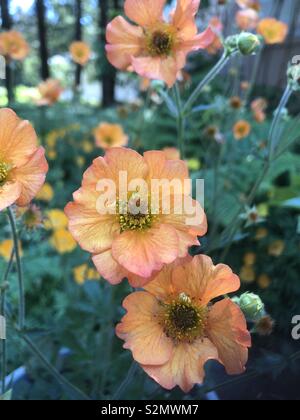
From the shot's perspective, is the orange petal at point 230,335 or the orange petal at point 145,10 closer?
the orange petal at point 230,335

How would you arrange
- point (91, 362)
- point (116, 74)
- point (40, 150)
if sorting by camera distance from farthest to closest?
point (116, 74)
point (91, 362)
point (40, 150)

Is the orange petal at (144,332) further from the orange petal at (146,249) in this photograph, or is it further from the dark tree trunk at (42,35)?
the dark tree trunk at (42,35)

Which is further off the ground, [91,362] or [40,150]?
[40,150]

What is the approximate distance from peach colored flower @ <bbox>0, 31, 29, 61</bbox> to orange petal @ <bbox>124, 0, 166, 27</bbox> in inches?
48.6

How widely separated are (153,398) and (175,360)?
14.1 inches

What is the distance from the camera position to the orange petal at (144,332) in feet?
2.00

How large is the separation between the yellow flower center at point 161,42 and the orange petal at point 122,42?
1.3 inches

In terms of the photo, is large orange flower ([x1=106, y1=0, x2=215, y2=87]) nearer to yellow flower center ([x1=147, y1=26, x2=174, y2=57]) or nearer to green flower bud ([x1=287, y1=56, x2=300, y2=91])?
yellow flower center ([x1=147, y1=26, x2=174, y2=57])

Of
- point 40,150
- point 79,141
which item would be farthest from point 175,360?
point 79,141

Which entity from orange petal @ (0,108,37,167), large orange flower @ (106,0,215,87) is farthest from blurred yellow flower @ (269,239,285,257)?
orange petal @ (0,108,37,167)

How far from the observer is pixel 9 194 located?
605 millimetres

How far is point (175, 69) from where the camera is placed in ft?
2.80

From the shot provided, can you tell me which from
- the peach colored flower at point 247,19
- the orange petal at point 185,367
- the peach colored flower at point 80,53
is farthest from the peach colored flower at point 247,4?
the orange petal at point 185,367
